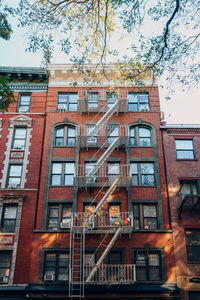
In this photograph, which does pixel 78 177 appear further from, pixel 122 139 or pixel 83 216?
pixel 122 139

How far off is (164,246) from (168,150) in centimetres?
701

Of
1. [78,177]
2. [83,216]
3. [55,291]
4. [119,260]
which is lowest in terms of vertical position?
[55,291]

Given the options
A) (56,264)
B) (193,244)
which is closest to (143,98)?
(193,244)

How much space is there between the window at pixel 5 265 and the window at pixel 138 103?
14.3 meters

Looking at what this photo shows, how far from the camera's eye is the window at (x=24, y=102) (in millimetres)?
23992

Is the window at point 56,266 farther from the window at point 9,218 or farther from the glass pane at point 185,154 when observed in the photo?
the glass pane at point 185,154

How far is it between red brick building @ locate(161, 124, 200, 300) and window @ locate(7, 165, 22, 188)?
1090cm

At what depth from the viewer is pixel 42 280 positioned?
703 inches

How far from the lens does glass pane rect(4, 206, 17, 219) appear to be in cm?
1988

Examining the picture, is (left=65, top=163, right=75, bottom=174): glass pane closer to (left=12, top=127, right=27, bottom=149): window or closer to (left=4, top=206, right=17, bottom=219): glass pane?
(left=12, top=127, right=27, bottom=149): window

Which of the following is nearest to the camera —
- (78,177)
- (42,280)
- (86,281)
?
(86,281)

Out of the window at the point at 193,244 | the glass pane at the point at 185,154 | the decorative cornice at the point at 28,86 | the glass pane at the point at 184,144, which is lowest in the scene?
the window at the point at 193,244

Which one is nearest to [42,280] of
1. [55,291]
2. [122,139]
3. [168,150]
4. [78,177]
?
[55,291]

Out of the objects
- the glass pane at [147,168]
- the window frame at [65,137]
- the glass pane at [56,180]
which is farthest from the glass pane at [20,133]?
the glass pane at [147,168]
